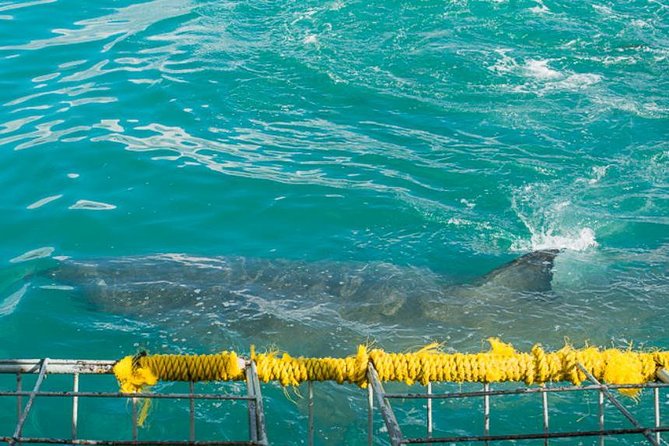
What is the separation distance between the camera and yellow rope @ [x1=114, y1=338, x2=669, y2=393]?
4746 millimetres

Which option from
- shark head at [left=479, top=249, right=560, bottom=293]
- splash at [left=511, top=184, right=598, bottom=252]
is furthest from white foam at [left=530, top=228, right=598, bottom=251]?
shark head at [left=479, top=249, right=560, bottom=293]

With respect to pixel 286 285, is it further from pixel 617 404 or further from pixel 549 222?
pixel 617 404

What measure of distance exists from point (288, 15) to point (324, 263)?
8771 mm

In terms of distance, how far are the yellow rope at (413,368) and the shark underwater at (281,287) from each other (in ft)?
13.6

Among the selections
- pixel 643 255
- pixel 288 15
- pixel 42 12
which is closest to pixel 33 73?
pixel 42 12

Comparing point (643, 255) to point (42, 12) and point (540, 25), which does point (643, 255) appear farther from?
point (42, 12)

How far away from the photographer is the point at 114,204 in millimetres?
11805

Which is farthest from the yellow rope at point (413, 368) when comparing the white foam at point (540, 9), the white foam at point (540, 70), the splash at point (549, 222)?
the white foam at point (540, 9)

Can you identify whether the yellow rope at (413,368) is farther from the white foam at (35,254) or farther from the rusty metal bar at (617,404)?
the white foam at (35,254)

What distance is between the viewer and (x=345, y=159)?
1277cm

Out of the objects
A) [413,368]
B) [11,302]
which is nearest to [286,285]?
[11,302]

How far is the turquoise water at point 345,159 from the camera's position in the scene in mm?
9039

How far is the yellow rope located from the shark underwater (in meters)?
4.16

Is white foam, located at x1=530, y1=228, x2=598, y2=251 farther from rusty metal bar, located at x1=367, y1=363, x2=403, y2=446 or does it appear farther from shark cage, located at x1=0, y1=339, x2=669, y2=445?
rusty metal bar, located at x1=367, y1=363, x2=403, y2=446
